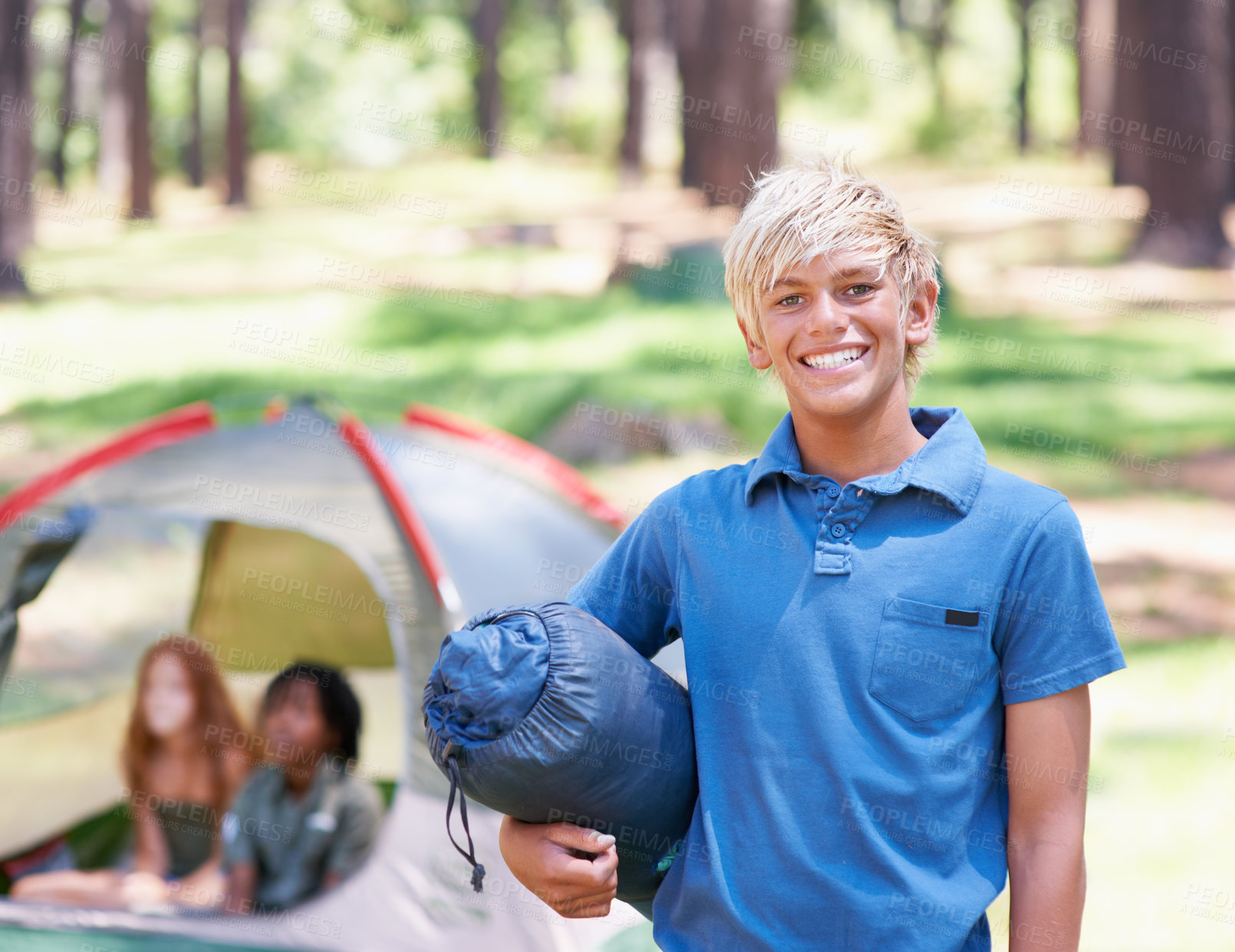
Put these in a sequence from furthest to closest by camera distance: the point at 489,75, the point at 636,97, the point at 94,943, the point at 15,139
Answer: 1. the point at 489,75
2. the point at 636,97
3. the point at 15,139
4. the point at 94,943

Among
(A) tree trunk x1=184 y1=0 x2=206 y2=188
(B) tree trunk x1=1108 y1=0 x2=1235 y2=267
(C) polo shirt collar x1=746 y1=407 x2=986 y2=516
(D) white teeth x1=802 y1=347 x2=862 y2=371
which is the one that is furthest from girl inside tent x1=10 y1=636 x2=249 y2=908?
(A) tree trunk x1=184 y1=0 x2=206 y2=188

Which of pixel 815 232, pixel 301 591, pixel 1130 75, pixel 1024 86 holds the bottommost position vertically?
pixel 301 591

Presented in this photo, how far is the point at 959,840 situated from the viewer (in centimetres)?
138

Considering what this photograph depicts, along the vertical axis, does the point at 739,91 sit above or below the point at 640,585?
above

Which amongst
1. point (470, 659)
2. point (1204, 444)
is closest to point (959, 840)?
point (470, 659)

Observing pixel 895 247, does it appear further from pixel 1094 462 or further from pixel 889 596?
pixel 1094 462

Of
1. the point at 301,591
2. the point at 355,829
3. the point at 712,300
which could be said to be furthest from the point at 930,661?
the point at 712,300

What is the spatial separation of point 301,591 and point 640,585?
11.4 feet

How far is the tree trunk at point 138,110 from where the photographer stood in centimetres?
1659

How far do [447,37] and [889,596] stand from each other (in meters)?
28.8

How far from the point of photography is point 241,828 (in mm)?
3873

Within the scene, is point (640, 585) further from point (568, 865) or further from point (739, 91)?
point (739, 91)

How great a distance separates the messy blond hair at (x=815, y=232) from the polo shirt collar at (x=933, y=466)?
0.49ft

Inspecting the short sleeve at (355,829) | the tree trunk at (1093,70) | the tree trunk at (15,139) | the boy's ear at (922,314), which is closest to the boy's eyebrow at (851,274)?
the boy's ear at (922,314)
